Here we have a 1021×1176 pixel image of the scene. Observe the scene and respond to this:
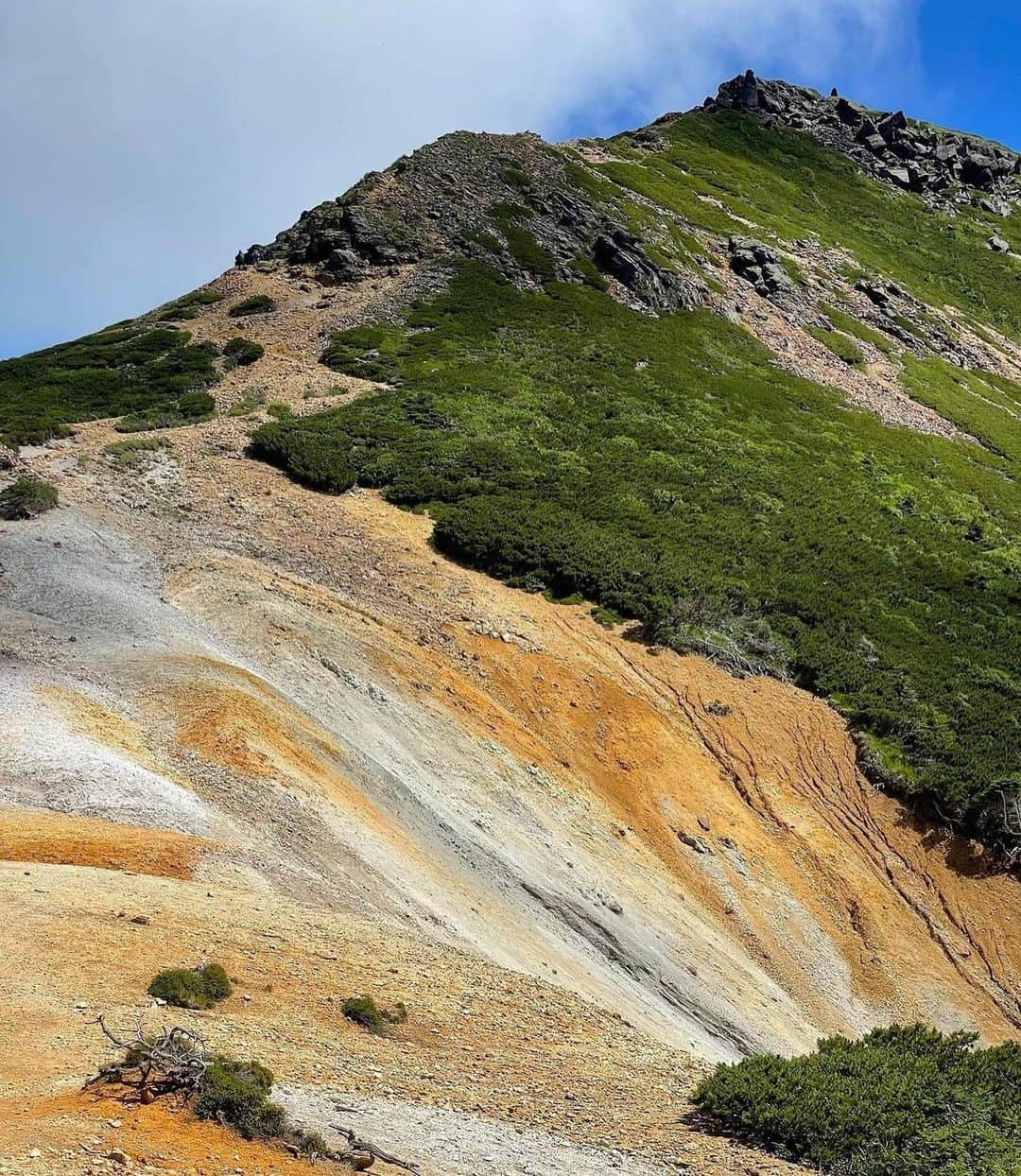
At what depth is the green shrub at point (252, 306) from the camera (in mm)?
52875

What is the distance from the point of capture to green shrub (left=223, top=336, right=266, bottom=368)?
46625 mm

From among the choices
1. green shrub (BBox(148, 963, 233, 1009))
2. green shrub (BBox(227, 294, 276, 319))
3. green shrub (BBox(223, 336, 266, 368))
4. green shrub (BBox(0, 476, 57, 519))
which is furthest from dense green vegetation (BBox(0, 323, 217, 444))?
green shrub (BBox(148, 963, 233, 1009))

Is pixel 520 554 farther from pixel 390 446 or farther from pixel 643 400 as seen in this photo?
pixel 643 400

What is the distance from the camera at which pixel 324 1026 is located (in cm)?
1172

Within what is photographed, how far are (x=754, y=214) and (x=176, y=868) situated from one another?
88.5 metres

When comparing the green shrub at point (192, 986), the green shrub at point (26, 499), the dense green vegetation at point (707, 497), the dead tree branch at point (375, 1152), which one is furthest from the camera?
the dense green vegetation at point (707, 497)

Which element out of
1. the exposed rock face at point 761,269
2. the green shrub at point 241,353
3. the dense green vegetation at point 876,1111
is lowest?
the dense green vegetation at point 876,1111

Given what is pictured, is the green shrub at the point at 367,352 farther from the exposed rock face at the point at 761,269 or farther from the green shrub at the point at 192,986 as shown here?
the green shrub at the point at 192,986

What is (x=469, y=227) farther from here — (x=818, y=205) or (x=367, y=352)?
(x=818, y=205)

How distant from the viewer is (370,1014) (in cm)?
1216

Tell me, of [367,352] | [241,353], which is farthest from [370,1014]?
[241,353]

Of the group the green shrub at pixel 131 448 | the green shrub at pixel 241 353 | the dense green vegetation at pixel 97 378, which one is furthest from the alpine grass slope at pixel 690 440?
the dense green vegetation at pixel 97 378

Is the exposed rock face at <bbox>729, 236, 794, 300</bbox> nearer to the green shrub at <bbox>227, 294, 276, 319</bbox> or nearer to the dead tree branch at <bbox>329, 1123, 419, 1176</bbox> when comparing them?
the green shrub at <bbox>227, 294, 276, 319</bbox>

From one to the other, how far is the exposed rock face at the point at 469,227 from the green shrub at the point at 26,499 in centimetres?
3210
